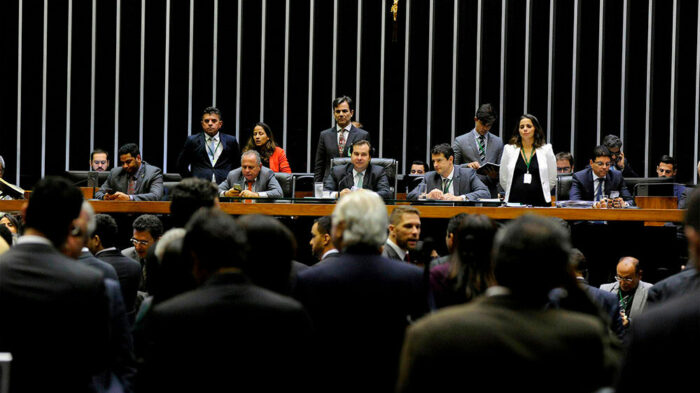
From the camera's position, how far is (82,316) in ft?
8.20

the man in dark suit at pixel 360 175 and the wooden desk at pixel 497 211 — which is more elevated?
the man in dark suit at pixel 360 175

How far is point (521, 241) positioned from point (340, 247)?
1.13 meters

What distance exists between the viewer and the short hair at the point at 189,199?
3176 mm

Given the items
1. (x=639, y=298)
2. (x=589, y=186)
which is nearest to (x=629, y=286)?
(x=639, y=298)

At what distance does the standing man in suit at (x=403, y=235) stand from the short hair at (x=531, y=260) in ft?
9.14

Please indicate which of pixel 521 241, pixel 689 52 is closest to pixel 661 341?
pixel 521 241

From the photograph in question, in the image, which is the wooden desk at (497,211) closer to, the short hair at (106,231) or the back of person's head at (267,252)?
the short hair at (106,231)

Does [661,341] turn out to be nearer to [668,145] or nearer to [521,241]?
[521,241]

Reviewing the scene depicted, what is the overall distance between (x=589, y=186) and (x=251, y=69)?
463 cm

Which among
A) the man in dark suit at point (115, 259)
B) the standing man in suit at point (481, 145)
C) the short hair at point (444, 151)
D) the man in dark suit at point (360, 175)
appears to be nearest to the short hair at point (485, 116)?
the standing man in suit at point (481, 145)

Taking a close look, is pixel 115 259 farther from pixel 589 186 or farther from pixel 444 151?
pixel 589 186

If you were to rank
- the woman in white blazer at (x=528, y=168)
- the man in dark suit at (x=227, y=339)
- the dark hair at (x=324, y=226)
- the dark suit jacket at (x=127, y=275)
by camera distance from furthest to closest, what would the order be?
Answer: 1. the woman in white blazer at (x=528, y=168)
2. the dark hair at (x=324, y=226)
3. the dark suit jacket at (x=127, y=275)
4. the man in dark suit at (x=227, y=339)

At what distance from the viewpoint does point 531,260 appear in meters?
2.00

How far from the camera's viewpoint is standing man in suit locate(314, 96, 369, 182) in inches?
331
